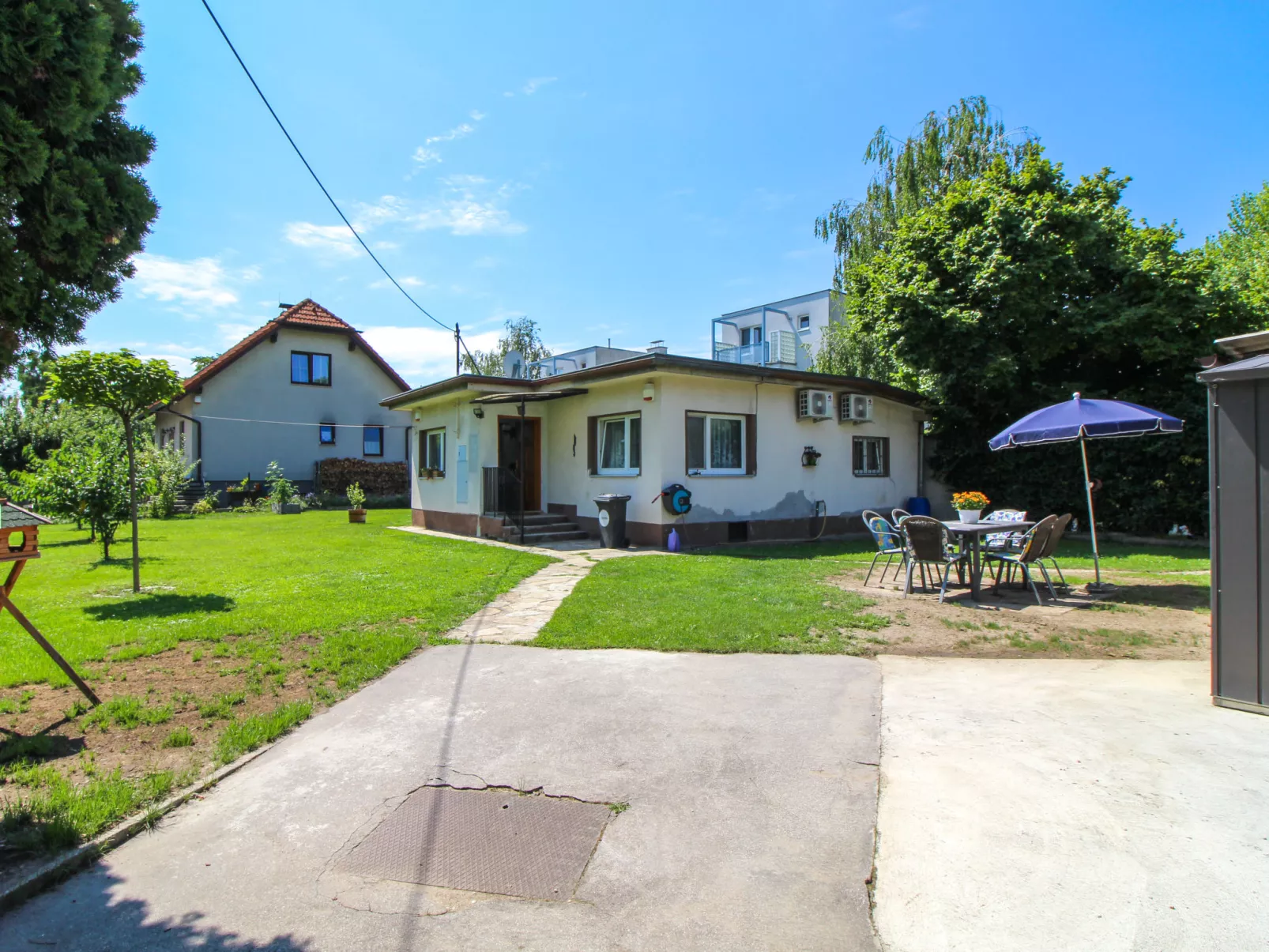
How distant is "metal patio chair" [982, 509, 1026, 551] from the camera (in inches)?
337

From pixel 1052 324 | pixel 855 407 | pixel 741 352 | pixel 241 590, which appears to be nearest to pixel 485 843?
pixel 241 590

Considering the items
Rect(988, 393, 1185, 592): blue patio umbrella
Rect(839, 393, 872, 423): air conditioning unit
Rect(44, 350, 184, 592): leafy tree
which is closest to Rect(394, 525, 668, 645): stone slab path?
Rect(44, 350, 184, 592): leafy tree

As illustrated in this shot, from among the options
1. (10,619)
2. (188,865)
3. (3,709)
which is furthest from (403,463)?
(188,865)

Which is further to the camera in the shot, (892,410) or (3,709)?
(892,410)

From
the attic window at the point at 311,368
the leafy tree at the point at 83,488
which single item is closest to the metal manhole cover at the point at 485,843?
the leafy tree at the point at 83,488

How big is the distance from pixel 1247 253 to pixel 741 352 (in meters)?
17.9

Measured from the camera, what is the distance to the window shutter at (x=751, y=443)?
43.7 feet

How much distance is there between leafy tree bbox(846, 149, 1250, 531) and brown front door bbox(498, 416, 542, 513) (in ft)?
26.8

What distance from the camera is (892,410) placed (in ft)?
52.9

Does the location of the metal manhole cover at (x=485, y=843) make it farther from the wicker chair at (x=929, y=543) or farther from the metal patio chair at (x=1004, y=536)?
the metal patio chair at (x=1004, y=536)

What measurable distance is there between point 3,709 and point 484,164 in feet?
28.3

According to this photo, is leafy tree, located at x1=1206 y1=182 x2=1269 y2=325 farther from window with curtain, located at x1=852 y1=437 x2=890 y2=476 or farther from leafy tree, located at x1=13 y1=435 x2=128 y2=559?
leafy tree, located at x1=13 y1=435 x2=128 y2=559

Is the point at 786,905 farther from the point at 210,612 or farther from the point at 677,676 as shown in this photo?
the point at 210,612

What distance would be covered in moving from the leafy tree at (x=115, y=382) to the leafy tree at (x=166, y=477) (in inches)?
507
